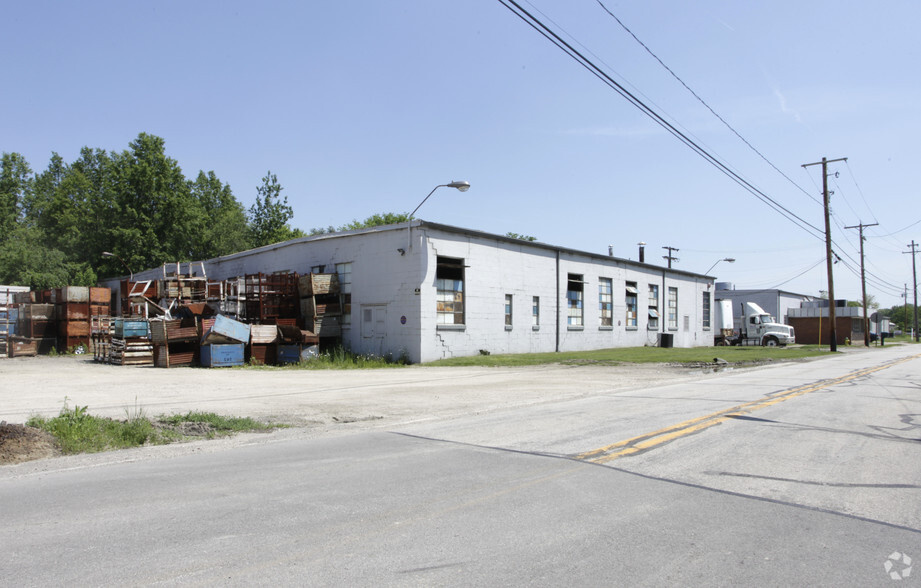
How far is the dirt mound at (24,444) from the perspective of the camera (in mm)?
7312

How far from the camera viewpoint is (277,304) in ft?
92.2

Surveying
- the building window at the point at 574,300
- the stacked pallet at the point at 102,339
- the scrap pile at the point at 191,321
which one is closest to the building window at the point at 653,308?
the building window at the point at 574,300

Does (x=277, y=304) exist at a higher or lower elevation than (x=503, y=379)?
higher

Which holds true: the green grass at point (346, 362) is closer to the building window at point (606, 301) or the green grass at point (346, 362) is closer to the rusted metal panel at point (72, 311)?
the rusted metal panel at point (72, 311)

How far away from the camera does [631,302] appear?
41.2m

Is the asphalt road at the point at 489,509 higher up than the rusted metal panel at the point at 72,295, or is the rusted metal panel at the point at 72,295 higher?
the rusted metal panel at the point at 72,295

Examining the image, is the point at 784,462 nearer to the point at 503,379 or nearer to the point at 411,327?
the point at 503,379

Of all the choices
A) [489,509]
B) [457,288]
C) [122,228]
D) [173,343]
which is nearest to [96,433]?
[489,509]

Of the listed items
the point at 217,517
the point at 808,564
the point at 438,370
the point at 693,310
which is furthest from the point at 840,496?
the point at 693,310

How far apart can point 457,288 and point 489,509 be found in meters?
22.5

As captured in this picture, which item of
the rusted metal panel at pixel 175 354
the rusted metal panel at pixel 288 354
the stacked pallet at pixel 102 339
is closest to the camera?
the rusted metal panel at pixel 175 354

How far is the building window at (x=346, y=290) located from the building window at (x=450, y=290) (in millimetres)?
4845

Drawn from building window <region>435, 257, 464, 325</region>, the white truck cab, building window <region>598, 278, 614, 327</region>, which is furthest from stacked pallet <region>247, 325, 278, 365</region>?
the white truck cab

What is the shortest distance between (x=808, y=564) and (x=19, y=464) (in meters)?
8.30
